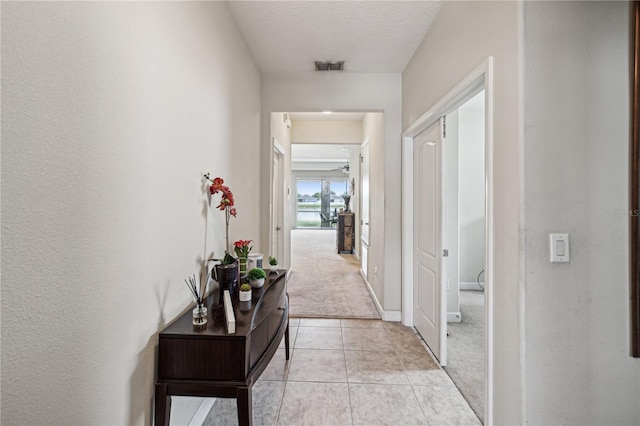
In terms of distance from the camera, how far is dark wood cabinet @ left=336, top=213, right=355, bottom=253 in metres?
7.58

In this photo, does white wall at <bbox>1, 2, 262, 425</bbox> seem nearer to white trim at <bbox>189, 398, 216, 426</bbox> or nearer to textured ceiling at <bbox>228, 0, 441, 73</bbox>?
white trim at <bbox>189, 398, 216, 426</bbox>

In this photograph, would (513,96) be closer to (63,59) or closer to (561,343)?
(561,343)

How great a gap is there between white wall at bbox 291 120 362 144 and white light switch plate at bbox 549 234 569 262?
14.5 ft

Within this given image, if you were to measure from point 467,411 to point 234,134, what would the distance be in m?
2.59

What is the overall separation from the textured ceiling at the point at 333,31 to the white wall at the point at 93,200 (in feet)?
2.78

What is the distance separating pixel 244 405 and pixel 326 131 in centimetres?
487

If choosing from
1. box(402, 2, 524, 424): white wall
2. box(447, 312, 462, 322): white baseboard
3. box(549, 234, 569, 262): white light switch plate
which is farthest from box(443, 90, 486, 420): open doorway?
box(549, 234, 569, 262): white light switch plate

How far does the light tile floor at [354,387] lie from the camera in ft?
5.81

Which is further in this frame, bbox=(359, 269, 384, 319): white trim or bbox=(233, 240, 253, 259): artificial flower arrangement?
bbox=(359, 269, 384, 319): white trim

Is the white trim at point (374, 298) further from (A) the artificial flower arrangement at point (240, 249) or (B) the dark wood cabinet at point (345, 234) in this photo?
(B) the dark wood cabinet at point (345, 234)

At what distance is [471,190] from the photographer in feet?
14.8

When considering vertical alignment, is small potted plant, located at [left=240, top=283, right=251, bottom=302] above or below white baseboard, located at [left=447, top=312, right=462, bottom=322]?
above

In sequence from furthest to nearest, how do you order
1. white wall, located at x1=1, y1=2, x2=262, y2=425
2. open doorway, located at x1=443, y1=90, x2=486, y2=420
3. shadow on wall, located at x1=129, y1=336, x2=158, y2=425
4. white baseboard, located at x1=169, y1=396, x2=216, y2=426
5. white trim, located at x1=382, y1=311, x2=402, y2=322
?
white trim, located at x1=382, y1=311, x2=402, y2=322 < open doorway, located at x1=443, y1=90, x2=486, y2=420 < white baseboard, located at x1=169, y1=396, x2=216, y2=426 < shadow on wall, located at x1=129, y1=336, x2=158, y2=425 < white wall, located at x1=1, y1=2, x2=262, y2=425

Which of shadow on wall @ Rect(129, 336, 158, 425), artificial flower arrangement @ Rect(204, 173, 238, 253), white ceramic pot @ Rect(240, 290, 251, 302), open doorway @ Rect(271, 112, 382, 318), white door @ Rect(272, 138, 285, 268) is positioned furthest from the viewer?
white door @ Rect(272, 138, 285, 268)
